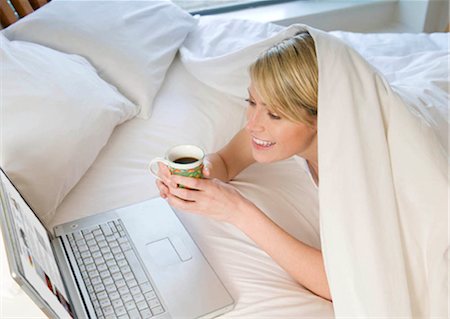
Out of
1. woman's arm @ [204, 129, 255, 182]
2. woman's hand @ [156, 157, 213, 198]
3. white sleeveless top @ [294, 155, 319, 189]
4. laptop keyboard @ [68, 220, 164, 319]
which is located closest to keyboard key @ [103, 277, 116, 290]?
laptop keyboard @ [68, 220, 164, 319]

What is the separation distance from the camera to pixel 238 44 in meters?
1.62

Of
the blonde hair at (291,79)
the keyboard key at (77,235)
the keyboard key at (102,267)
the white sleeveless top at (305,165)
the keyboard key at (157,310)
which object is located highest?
the blonde hair at (291,79)

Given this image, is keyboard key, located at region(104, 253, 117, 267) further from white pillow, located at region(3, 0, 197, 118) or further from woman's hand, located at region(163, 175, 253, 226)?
white pillow, located at region(3, 0, 197, 118)

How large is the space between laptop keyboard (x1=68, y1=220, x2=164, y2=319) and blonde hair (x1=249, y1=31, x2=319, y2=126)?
43 cm

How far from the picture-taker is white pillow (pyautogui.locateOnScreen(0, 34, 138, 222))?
→ 3.48 feet

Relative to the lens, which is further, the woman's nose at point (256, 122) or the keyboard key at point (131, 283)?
the woman's nose at point (256, 122)

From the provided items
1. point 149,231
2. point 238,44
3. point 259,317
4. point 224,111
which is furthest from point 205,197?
point 238,44

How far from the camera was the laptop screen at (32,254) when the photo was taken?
660 mm

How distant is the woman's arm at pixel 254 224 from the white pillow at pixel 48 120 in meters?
0.28

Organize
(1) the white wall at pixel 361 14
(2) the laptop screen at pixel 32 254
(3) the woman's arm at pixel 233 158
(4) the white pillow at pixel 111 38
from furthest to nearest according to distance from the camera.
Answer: (1) the white wall at pixel 361 14 → (4) the white pillow at pixel 111 38 → (3) the woman's arm at pixel 233 158 → (2) the laptop screen at pixel 32 254

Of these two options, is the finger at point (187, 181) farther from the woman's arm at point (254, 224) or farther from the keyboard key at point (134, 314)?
the keyboard key at point (134, 314)

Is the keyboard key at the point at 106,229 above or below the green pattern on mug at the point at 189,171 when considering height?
below

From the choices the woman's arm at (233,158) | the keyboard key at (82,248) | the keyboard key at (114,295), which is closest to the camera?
the keyboard key at (114,295)

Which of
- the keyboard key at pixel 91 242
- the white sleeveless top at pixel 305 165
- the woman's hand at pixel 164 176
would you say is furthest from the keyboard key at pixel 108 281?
the white sleeveless top at pixel 305 165
